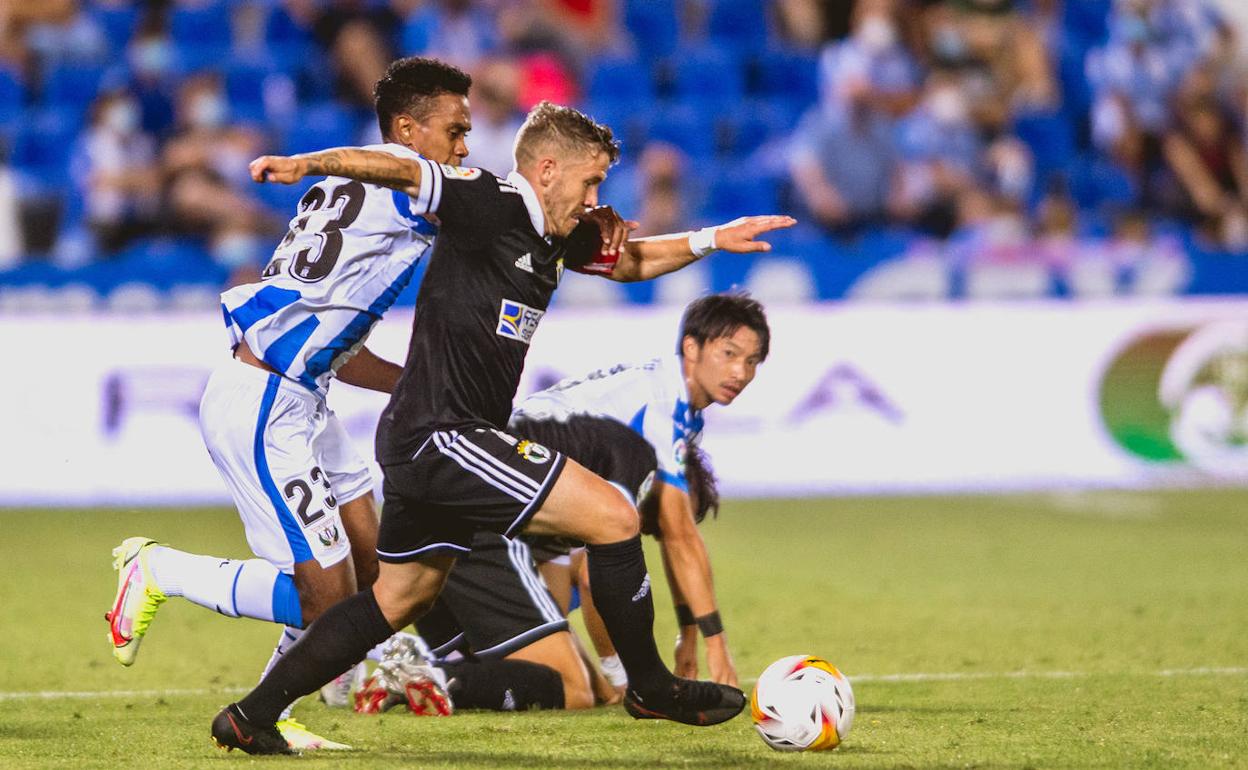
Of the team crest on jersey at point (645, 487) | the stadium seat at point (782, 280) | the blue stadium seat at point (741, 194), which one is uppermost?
the blue stadium seat at point (741, 194)

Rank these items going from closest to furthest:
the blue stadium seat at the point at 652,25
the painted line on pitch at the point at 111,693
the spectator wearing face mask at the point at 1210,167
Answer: the painted line on pitch at the point at 111,693 → the spectator wearing face mask at the point at 1210,167 → the blue stadium seat at the point at 652,25

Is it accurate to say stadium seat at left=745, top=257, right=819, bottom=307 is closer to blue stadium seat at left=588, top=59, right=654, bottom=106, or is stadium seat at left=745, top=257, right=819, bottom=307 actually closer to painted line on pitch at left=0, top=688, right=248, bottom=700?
blue stadium seat at left=588, top=59, right=654, bottom=106

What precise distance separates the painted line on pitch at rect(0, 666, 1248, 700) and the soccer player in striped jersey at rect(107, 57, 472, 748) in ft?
2.78

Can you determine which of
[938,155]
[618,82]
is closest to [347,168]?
[938,155]

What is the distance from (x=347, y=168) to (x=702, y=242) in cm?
144

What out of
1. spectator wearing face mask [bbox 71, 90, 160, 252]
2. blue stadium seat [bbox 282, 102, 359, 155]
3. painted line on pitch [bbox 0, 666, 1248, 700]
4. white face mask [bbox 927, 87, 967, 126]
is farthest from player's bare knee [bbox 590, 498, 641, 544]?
white face mask [bbox 927, 87, 967, 126]

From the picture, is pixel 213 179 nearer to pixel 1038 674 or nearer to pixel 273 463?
pixel 273 463

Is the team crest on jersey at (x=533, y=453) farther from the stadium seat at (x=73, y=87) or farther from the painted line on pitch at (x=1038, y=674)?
the stadium seat at (x=73, y=87)

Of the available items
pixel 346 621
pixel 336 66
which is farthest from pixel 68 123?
pixel 346 621

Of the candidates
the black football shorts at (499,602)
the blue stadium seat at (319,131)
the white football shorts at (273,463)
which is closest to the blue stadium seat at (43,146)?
the blue stadium seat at (319,131)

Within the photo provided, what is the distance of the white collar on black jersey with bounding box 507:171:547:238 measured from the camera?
527 cm

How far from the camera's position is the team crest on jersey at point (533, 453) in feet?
16.8

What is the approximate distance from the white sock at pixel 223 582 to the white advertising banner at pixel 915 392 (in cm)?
646

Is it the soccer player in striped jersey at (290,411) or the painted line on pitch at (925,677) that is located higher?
the soccer player in striped jersey at (290,411)
